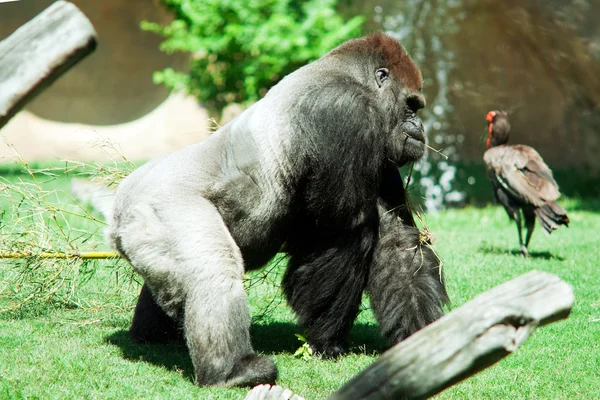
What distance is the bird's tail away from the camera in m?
6.61

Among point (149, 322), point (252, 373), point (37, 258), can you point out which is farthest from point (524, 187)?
point (37, 258)

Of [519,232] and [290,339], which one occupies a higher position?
[290,339]

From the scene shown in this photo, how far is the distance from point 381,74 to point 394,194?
75 cm

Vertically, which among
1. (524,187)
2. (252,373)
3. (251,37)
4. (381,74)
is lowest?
(251,37)

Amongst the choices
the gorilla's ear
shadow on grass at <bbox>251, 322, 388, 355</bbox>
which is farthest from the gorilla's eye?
shadow on grass at <bbox>251, 322, 388, 355</bbox>

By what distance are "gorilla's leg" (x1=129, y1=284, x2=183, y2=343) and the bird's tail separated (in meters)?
3.87

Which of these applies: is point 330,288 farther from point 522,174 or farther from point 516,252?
point 522,174

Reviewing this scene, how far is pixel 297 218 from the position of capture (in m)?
4.11

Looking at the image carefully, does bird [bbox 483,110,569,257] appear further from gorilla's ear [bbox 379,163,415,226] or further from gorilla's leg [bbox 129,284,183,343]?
gorilla's leg [bbox 129,284,183,343]

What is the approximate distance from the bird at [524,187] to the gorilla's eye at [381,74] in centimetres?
312

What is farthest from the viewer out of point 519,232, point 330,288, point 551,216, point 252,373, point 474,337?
point 519,232

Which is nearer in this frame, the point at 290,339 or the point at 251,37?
the point at 290,339

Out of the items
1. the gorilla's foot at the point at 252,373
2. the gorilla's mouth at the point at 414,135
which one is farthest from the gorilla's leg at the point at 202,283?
the gorilla's mouth at the point at 414,135

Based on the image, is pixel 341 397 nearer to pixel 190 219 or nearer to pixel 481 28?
pixel 190 219
